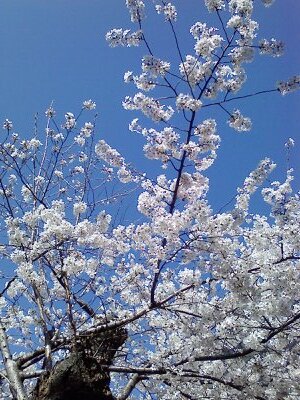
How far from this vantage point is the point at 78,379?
4453 mm

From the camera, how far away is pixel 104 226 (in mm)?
5664

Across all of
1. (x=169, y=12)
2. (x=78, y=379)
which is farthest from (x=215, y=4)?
(x=78, y=379)

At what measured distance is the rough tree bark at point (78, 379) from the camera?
14.3ft

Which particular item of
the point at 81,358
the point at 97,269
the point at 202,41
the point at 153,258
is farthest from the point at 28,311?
the point at 202,41

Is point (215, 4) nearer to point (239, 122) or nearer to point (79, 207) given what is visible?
point (239, 122)

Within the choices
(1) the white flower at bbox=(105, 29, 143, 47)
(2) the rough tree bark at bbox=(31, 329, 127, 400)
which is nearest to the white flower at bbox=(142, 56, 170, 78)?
(1) the white flower at bbox=(105, 29, 143, 47)

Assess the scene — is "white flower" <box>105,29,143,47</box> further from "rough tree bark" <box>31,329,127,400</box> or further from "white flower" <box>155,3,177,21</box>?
"rough tree bark" <box>31,329,127,400</box>

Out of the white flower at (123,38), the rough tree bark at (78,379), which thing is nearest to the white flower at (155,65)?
the white flower at (123,38)

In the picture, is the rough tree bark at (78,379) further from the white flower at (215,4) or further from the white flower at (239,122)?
the white flower at (215,4)

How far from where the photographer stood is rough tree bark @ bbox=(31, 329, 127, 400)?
14.3ft

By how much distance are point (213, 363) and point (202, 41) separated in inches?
154

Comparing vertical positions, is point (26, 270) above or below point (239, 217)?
below

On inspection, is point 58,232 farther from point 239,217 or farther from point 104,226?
point 239,217

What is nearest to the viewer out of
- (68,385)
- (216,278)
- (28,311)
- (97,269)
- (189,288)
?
(68,385)
